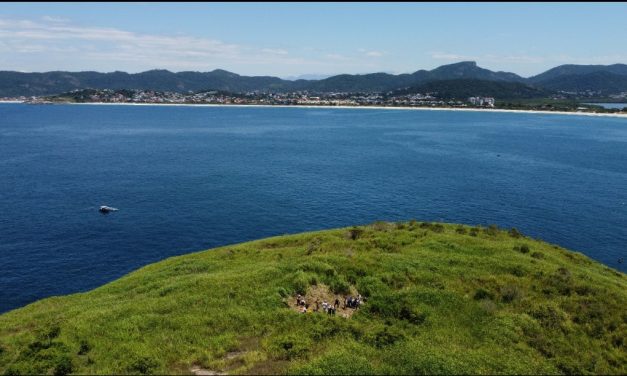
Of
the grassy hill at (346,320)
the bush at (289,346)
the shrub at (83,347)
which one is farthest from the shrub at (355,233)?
the shrub at (83,347)

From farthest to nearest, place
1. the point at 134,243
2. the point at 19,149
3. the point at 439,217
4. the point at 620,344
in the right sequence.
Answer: the point at 19,149, the point at 439,217, the point at 134,243, the point at 620,344

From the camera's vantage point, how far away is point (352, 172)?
13700 centimetres

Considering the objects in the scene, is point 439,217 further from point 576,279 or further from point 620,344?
point 620,344

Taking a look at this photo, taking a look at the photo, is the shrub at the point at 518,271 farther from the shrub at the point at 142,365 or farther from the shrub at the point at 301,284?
the shrub at the point at 142,365

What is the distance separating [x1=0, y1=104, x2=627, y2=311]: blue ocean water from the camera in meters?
71.9

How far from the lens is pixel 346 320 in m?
31.9

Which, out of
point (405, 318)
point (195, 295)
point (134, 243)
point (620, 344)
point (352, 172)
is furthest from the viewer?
point (352, 172)

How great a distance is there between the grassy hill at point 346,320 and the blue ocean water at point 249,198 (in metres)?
28.6

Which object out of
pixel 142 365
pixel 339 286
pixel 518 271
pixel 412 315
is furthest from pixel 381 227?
pixel 142 365

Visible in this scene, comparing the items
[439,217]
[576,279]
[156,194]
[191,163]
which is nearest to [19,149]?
[191,163]

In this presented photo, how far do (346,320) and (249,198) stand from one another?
2985 inches

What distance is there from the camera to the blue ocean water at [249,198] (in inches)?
2832

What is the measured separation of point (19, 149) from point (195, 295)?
178271 millimetres

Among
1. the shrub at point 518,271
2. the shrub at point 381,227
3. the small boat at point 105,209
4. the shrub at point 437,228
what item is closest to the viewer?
the shrub at point 518,271
